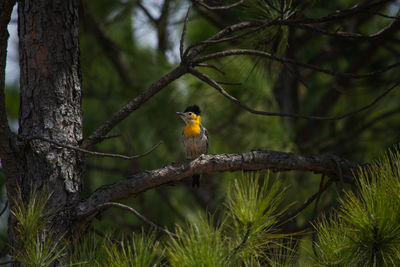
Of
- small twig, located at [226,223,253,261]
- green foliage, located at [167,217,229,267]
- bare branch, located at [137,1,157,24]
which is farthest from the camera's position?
bare branch, located at [137,1,157,24]

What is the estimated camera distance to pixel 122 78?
5820mm

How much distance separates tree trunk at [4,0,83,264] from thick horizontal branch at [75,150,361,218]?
0.17 m

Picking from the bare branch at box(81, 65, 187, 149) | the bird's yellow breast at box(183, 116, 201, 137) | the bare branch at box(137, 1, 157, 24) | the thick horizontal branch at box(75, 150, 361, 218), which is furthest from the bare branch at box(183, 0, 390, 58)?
the bare branch at box(137, 1, 157, 24)

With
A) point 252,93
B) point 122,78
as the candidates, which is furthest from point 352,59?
point 122,78

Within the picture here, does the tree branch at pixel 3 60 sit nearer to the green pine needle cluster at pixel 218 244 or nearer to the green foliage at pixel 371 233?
the green pine needle cluster at pixel 218 244

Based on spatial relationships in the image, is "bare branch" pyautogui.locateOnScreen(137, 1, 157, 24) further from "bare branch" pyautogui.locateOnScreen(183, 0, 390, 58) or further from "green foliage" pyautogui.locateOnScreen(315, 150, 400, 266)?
"green foliage" pyautogui.locateOnScreen(315, 150, 400, 266)

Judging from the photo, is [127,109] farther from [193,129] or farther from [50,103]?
[193,129]

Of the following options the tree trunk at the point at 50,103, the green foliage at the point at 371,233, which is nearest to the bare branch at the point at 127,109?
the tree trunk at the point at 50,103

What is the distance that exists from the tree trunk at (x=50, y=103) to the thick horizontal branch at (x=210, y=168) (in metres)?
0.17

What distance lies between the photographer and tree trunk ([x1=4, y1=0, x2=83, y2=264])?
225cm

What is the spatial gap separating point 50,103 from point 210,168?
2.98ft

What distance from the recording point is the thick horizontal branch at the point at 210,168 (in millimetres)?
2203

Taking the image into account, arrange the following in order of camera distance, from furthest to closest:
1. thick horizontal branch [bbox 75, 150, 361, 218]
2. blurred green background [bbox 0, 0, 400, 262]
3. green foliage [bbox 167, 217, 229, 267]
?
1. blurred green background [bbox 0, 0, 400, 262]
2. thick horizontal branch [bbox 75, 150, 361, 218]
3. green foliage [bbox 167, 217, 229, 267]

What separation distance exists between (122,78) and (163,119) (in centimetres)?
93
